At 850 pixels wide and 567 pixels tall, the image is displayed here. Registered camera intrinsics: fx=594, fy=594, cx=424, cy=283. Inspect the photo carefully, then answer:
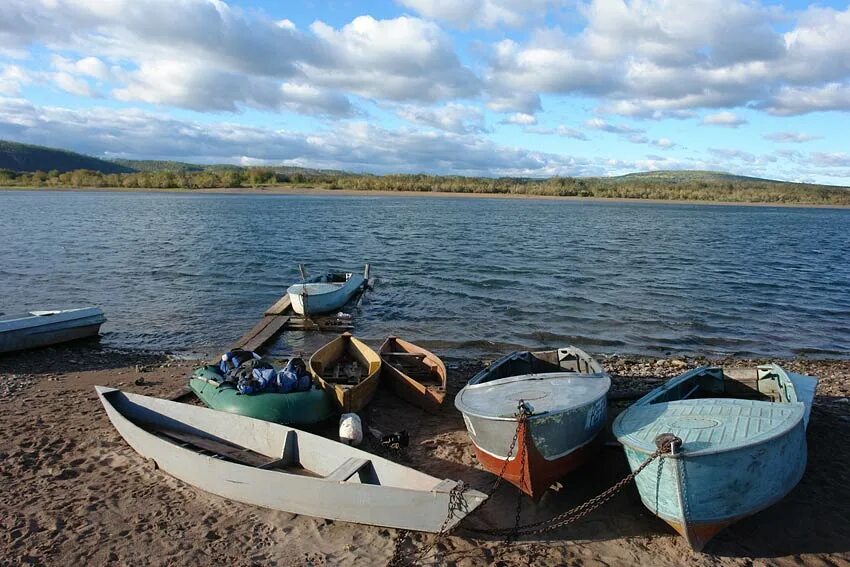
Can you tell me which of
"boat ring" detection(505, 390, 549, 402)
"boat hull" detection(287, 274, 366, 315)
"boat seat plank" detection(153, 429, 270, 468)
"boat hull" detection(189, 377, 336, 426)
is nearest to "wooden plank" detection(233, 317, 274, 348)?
"boat hull" detection(287, 274, 366, 315)

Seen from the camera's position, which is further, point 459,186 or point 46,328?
point 459,186

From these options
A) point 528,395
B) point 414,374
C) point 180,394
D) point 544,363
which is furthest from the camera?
point 414,374

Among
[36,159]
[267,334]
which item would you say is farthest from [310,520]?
[36,159]

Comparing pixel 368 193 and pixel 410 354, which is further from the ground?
pixel 410 354

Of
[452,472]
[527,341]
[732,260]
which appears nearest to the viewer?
[452,472]

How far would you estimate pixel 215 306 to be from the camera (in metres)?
20.7

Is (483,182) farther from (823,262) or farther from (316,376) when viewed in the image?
(316,376)

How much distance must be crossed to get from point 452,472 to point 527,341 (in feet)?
27.7

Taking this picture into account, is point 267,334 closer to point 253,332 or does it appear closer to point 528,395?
point 253,332

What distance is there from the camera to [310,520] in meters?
7.06

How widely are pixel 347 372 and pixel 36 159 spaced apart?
213m

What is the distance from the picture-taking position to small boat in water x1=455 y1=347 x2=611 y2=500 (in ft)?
23.9

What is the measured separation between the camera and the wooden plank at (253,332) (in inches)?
618

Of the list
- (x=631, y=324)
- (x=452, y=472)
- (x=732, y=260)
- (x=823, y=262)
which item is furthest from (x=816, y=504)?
(x=823, y=262)
